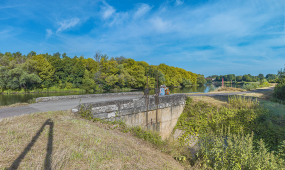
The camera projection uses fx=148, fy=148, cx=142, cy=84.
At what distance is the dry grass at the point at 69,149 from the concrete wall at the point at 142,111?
1.92 m

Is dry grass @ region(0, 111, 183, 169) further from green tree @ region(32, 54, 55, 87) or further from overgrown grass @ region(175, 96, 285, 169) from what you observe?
green tree @ region(32, 54, 55, 87)

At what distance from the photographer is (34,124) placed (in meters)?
3.96

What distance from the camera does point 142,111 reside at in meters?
7.62

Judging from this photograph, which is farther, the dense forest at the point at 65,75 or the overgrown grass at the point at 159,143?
the dense forest at the point at 65,75

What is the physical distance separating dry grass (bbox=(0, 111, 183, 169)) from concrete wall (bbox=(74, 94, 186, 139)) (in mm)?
1917

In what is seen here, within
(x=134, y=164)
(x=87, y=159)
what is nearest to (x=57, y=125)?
(x=87, y=159)

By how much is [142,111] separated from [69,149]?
4.88 metres

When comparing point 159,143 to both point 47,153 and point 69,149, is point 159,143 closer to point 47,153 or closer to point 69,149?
point 69,149

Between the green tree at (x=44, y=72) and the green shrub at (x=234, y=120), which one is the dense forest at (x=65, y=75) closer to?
the green tree at (x=44, y=72)

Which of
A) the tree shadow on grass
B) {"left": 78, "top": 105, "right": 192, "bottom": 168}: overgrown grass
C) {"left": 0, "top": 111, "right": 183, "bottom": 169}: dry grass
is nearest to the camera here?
the tree shadow on grass

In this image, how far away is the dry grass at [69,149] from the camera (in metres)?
2.54

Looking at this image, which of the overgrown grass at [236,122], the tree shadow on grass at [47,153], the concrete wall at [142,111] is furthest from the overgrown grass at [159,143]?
the tree shadow on grass at [47,153]

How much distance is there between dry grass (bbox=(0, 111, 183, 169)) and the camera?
2537mm

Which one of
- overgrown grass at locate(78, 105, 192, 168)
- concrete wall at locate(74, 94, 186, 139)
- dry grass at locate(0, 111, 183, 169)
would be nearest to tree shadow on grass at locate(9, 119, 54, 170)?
dry grass at locate(0, 111, 183, 169)
